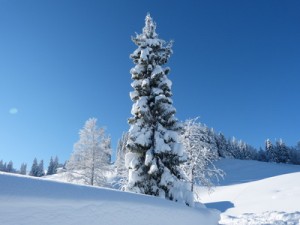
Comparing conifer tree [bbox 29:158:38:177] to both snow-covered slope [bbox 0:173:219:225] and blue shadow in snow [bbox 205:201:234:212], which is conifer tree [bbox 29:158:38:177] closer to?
blue shadow in snow [bbox 205:201:234:212]

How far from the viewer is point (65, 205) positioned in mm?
4336

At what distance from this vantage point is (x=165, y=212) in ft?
24.1

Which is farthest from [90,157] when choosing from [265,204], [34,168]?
[34,168]

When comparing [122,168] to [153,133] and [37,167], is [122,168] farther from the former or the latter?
[37,167]

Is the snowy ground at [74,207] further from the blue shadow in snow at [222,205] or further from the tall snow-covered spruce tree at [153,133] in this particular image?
the blue shadow in snow at [222,205]

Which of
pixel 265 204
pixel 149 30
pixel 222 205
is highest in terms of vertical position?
pixel 149 30

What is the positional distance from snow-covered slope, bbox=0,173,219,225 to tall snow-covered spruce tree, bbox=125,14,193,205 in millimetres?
7498

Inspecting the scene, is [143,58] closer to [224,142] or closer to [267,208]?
[267,208]

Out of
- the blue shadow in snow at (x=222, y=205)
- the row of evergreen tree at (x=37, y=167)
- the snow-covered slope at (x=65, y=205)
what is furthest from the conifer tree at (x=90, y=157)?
the row of evergreen tree at (x=37, y=167)

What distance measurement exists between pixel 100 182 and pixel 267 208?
49.9ft

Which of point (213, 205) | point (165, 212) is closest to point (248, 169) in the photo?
point (213, 205)

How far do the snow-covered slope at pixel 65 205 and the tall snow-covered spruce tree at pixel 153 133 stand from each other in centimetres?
750

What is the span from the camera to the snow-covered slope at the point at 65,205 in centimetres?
363

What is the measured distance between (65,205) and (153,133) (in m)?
11.3
